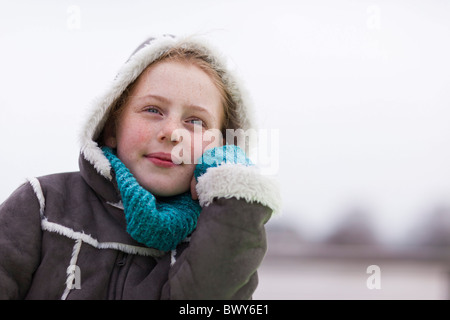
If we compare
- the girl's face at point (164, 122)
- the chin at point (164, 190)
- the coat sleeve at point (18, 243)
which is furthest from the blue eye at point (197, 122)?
the coat sleeve at point (18, 243)

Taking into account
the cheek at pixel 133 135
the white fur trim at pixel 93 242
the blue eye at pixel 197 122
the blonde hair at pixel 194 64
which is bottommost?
the white fur trim at pixel 93 242

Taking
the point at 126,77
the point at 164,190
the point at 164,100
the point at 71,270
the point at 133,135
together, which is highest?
the point at 126,77

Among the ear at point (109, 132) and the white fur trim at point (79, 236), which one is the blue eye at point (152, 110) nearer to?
the ear at point (109, 132)

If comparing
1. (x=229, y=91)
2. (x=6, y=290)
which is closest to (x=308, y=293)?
(x=229, y=91)

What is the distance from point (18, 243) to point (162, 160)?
0.47 metres

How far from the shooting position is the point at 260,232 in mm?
1195

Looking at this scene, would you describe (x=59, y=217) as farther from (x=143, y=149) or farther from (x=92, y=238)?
(x=143, y=149)

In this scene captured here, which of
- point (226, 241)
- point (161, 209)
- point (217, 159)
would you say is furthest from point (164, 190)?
point (226, 241)

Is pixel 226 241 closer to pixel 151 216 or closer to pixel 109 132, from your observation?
pixel 151 216

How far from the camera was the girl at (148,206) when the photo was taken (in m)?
1.16

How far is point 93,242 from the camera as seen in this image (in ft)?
4.20

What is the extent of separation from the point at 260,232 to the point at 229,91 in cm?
66

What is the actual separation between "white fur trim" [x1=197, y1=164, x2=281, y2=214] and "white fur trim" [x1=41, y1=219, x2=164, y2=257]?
23cm

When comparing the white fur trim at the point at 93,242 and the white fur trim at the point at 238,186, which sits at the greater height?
the white fur trim at the point at 238,186
